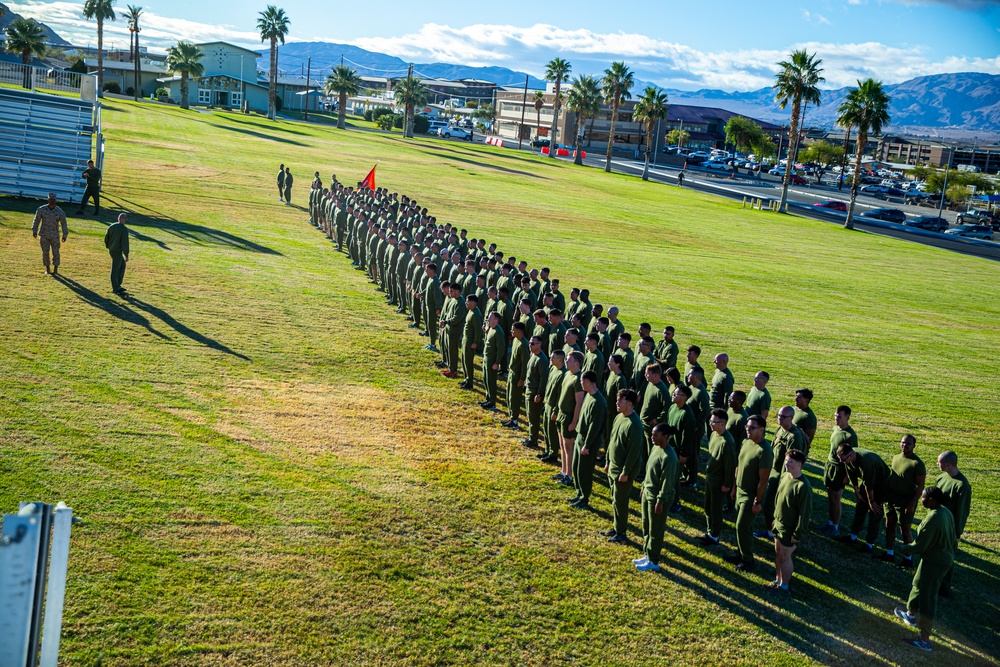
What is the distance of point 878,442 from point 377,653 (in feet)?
34.3

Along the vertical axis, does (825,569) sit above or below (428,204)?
below

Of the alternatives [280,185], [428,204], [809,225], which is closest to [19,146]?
[280,185]

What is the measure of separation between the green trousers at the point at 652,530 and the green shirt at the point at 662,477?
3.9 inches

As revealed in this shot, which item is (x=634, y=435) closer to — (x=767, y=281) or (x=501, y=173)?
(x=767, y=281)

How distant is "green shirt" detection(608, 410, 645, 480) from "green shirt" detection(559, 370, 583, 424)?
1261 mm

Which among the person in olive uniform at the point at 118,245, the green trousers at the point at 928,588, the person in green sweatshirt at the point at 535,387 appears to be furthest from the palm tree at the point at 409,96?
the green trousers at the point at 928,588

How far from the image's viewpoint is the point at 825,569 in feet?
30.8

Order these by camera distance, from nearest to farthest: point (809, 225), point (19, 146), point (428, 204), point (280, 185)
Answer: point (19, 146), point (280, 185), point (428, 204), point (809, 225)

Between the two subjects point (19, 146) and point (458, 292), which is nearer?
point (458, 292)

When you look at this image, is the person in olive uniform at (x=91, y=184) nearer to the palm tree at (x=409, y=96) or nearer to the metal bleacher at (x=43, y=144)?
the metal bleacher at (x=43, y=144)

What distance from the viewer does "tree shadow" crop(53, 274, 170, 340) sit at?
15247 millimetres

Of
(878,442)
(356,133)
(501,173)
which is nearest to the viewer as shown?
(878,442)

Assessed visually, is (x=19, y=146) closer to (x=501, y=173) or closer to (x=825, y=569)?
(x=825, y=569)

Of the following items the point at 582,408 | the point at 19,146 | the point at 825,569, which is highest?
the point at 19,146
